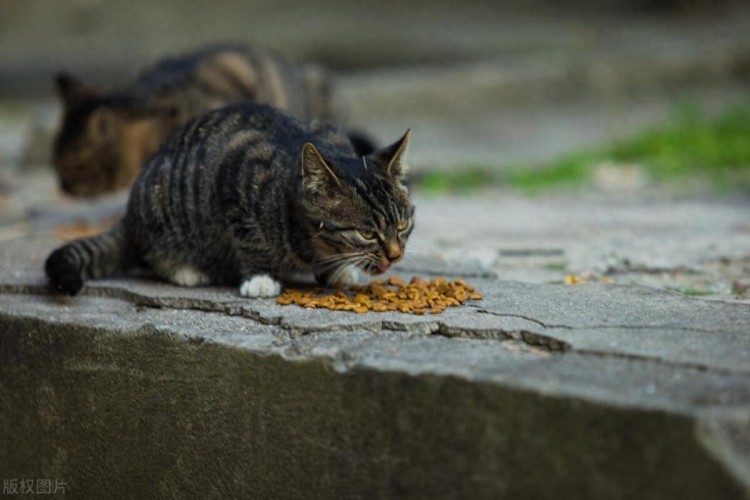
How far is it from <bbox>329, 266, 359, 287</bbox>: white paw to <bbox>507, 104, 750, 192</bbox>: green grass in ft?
11.7

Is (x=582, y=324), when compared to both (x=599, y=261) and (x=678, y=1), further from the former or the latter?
(x=678, y=1)

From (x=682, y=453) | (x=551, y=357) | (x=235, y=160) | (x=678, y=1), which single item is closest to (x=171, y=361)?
(x=235, y=160)

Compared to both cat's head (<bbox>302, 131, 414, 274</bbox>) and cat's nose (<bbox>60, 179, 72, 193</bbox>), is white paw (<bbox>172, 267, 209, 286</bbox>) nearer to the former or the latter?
cat's head (<bbox>302, 131, 414, 274</bbox>)

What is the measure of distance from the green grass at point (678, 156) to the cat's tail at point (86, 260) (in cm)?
365

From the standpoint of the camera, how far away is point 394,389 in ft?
8.04

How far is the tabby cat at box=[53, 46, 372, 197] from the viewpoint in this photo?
18.2 feet

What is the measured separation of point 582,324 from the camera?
→ 2.73 metres

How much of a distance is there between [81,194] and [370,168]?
303 cm

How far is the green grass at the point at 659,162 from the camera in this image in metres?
7.09

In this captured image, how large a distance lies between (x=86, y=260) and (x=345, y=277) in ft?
3.26

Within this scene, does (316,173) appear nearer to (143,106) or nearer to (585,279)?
(585,279)

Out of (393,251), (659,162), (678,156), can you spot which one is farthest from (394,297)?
(678,156)

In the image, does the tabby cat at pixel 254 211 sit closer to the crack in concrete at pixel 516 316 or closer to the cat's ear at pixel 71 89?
the crack in concrete at pixel 516 316
